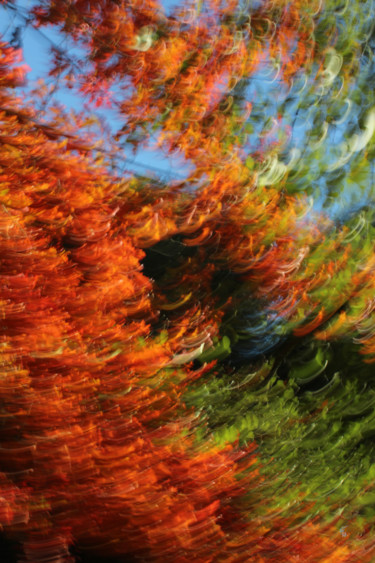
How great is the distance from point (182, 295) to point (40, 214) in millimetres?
1753

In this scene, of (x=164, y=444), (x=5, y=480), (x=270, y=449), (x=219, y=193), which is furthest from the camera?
(x=219, y=193)

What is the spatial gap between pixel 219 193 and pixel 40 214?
1.83 meters

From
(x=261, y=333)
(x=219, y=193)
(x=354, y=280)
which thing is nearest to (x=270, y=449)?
(x=261, y=333)

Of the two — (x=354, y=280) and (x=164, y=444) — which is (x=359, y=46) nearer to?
(x=354, y=280)

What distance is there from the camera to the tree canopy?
4477mm

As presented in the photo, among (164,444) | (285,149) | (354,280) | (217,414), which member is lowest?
(217,414)

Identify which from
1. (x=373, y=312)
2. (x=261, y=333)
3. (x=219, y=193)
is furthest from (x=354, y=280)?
(x=219, y=193)

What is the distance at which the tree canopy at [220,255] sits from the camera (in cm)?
448

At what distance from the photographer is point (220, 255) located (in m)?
6.28

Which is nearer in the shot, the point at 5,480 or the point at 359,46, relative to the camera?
the point at 5,480

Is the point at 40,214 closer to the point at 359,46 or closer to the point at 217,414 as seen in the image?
the point at 217,414

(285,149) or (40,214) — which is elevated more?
(285,149)

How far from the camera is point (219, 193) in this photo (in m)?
6.16

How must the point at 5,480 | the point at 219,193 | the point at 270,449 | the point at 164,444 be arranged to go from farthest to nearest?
1. the point at 219,193
2. the point at 270,449
3. the point at 164,444
4. the point at 5,480
